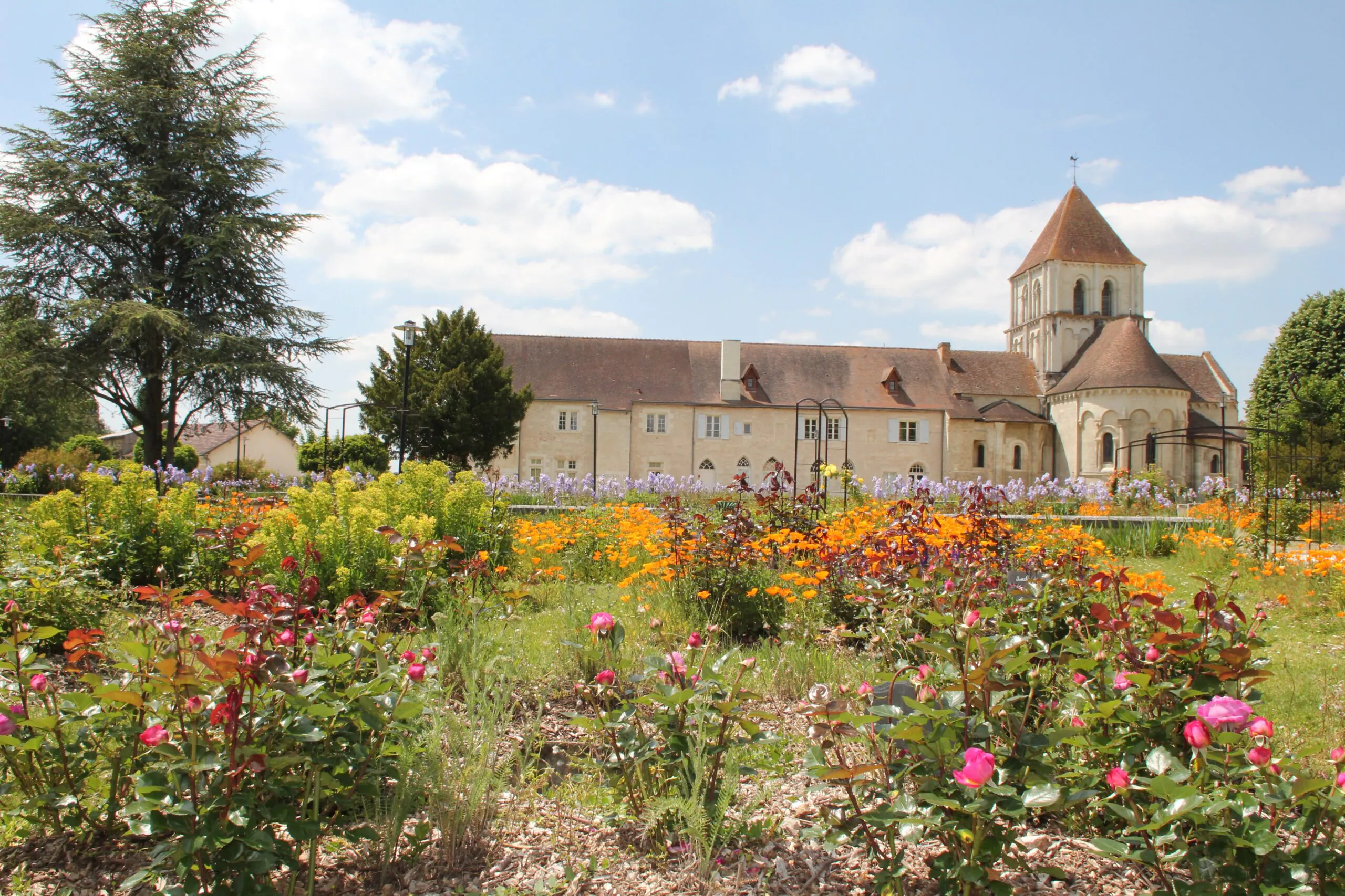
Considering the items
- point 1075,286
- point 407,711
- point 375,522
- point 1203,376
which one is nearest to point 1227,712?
point 407,711

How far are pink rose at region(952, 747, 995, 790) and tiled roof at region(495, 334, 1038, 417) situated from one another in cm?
3583

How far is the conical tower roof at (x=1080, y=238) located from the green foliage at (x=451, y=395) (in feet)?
103

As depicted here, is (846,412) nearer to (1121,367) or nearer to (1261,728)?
(1121,367)

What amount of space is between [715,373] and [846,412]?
6.75 m

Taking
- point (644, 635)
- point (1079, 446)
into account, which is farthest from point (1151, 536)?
point (1079, 446)

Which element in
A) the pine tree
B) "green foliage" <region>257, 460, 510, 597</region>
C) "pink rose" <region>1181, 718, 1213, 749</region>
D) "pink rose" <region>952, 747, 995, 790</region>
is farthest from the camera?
the pine tree

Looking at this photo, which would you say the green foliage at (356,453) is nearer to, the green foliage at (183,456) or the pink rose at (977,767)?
the green foliage at (183,456)

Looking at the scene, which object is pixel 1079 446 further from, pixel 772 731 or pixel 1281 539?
pixel 772 731

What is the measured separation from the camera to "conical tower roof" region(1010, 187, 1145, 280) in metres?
45.9

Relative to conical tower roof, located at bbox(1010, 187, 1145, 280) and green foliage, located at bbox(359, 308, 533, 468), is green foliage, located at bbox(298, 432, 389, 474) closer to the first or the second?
green foliage, located at bbox(359, 308, 533, 468)

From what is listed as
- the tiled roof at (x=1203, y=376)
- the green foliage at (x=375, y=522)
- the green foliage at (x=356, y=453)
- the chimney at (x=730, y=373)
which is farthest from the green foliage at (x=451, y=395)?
the tiled roof at (x=1203, y=376)

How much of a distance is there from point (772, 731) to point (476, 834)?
51.5 inches

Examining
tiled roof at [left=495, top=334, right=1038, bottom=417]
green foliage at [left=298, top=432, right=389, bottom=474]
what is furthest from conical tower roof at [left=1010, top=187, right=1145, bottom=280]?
green foliage at [left=298, top=432, right=389, bottom=474]

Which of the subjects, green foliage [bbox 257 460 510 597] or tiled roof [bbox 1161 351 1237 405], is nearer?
green foliage [bbox 257 460 510 597]
